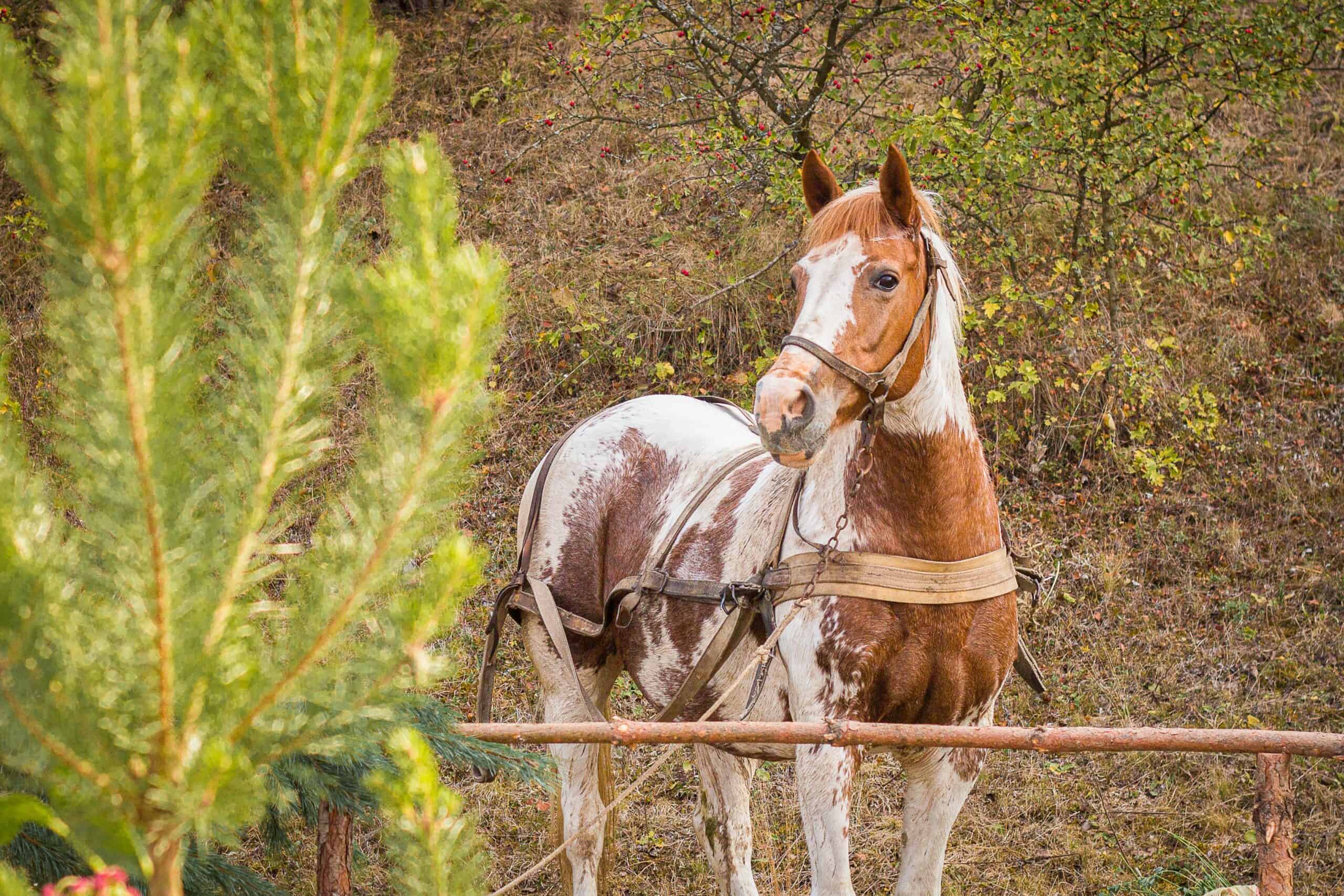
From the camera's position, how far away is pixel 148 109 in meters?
0.64

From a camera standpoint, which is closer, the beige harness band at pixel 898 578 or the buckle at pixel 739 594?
the beige harness band at pixel 898 578

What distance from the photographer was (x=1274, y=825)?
2139 mm

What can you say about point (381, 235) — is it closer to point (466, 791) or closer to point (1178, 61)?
point (466, 791)

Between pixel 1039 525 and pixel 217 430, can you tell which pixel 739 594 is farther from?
pixel 1039 525

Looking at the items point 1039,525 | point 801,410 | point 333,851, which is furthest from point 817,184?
point 1039,525

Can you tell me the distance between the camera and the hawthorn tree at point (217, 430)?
0.65 metres

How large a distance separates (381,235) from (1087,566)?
6093mm

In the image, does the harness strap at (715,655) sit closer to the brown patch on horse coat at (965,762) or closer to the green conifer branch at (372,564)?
the brown patch on horse coat at (965,762)

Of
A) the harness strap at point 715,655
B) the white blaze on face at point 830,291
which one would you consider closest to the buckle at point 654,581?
the harness strap at point 715,655

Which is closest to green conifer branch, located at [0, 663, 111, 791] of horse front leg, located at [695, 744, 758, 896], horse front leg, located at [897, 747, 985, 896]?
horse front leg, located at [897, 747, 985, 896]

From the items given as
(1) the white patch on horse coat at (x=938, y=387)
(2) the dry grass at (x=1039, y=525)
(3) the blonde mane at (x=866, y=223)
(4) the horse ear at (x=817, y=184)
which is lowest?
(2) the dry grass at (x=1039, y=525)

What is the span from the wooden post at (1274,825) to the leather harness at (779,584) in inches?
27.1

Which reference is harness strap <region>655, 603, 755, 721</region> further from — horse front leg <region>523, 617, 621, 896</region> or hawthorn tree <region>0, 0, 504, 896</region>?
hawthorn tree <region>0, 0, 504, 896</region>

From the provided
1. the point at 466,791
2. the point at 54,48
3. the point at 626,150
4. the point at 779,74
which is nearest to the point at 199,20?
the point at 54,48
